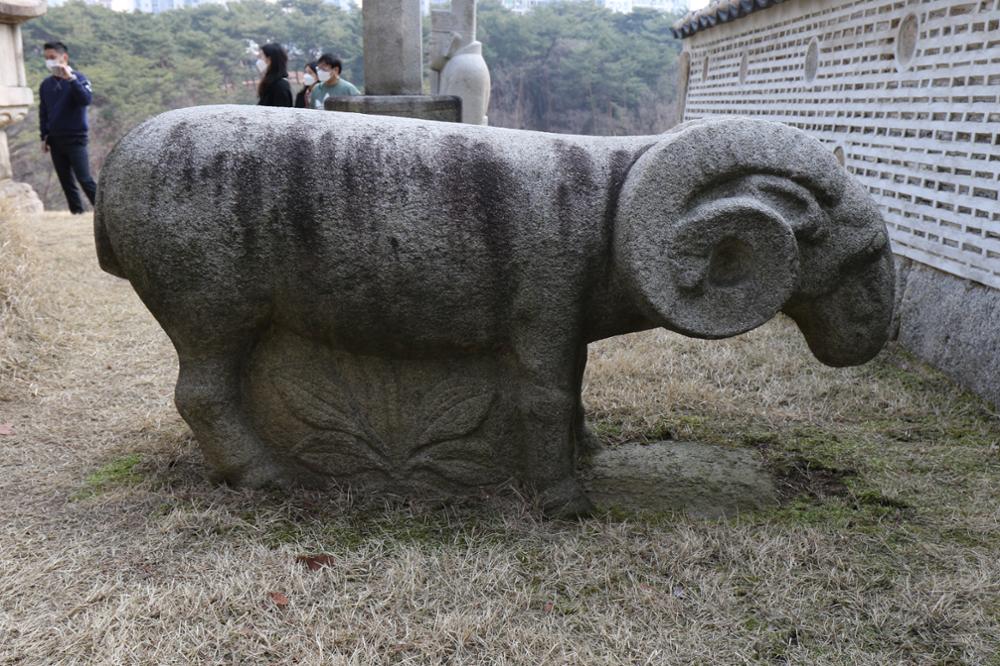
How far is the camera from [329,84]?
269 inches

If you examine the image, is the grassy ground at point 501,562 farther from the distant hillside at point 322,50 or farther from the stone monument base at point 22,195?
the distant hillside at point 322,50

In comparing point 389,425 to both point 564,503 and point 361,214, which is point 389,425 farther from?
point 361,214

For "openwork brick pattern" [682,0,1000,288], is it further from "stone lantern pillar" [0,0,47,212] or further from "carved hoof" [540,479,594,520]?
"stone lantern pillar" [0,0,47,212]

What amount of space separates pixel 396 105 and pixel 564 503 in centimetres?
444

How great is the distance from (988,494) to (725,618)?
1.43 meters

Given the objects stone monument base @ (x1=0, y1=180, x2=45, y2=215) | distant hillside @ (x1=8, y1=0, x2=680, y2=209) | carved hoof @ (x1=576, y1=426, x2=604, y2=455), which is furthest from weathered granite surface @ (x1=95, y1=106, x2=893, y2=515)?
distant hillside @ (x1=8, y1=0, x2=680, y2=209)

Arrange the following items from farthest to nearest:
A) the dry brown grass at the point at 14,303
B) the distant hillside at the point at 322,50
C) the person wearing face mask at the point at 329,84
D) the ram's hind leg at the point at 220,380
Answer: the distant hillside at the point at 322,50
the person wearing face mask at the point at 329,84
the dry brown grass at the point at 14,303
the ram's hind leg at the point at 220,380

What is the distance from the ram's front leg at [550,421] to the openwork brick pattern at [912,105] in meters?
2.67

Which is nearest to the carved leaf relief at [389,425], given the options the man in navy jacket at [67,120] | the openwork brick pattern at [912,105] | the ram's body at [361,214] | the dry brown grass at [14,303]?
the ram's body at [361,214]

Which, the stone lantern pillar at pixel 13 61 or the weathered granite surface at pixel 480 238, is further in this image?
the stone lantern pillar at pixel 13 61

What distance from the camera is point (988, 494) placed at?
305 cm

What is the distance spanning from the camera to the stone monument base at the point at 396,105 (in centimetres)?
640

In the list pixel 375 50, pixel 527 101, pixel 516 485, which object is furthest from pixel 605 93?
pixel 516 485

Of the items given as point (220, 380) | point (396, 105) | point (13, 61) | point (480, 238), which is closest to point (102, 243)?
point (220, 380)
